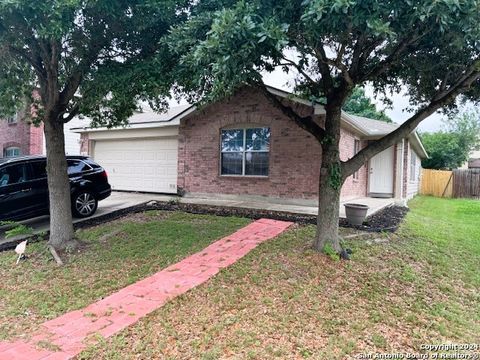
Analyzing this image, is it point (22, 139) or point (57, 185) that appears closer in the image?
point (57, 185)

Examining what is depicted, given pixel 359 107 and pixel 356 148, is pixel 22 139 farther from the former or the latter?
pixel 359 107

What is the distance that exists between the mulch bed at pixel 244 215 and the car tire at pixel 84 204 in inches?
13.9

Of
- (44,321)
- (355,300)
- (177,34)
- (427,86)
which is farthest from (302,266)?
(427,86)

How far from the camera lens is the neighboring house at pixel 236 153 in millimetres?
10414

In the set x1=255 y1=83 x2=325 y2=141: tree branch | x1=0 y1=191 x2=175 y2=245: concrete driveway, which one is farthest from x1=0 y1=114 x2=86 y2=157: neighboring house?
x1=255 y1=83 x2=325 y2=141: tree branch

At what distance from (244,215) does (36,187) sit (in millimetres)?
5312

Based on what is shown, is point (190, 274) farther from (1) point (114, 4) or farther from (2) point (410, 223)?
(2) point (410, 223)

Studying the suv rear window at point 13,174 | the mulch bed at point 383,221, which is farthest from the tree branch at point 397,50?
the suv rear window at point 13,174

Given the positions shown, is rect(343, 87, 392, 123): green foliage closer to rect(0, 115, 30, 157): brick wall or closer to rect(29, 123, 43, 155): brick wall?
rect(29, 123, 43, 155): brick wall

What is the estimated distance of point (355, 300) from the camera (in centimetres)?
439

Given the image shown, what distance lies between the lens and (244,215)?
9086 millimetres

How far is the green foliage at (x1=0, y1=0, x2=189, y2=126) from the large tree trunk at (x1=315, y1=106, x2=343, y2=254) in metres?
2.99

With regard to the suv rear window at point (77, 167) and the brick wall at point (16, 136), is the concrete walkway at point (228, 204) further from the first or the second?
the brick wall at point (16, 136)

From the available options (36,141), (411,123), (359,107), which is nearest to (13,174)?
(411,123)
